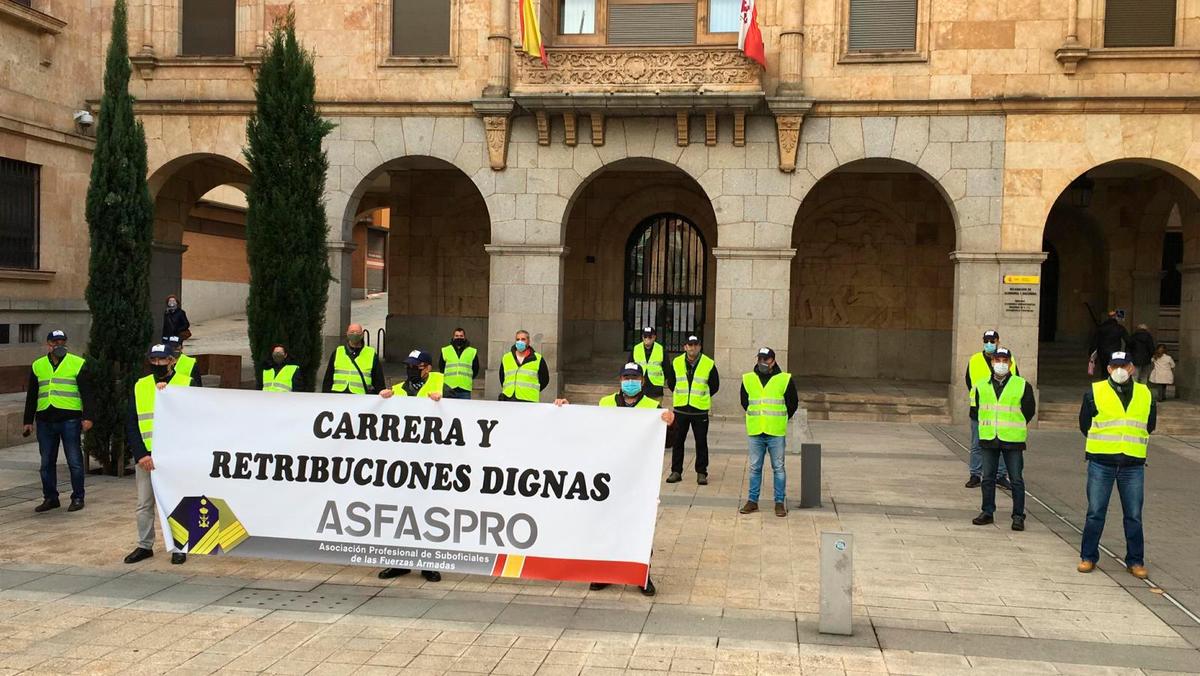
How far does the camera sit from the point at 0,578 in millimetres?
7617

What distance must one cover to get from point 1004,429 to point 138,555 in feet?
28.1

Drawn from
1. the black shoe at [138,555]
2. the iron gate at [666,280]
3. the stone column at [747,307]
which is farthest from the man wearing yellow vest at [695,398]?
the iron gate at [666,280]

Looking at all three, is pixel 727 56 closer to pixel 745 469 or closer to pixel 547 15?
pixel 547 15

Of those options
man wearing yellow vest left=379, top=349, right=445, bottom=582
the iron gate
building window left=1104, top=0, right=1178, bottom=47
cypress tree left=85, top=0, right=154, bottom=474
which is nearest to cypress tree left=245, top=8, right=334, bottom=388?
cypress tree left=85, top=0, right=154, bottom=474

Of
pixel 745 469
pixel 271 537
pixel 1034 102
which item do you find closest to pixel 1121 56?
pixel 1034 102

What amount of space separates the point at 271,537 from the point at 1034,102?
617 inches

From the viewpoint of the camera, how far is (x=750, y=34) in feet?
56.2

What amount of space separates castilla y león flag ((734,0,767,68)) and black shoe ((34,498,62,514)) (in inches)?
516

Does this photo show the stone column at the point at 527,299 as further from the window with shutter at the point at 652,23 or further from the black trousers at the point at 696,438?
the black trousers at the point at 696,438

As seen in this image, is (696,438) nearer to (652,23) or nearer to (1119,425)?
(1119,425)

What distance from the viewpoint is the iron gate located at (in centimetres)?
2402

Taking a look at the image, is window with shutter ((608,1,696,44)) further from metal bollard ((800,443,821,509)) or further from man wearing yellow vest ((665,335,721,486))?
metal bollard ((800,443,821,509))

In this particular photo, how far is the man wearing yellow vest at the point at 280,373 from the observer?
10805 millimetres

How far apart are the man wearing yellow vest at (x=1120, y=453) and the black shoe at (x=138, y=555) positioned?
8242 mm
